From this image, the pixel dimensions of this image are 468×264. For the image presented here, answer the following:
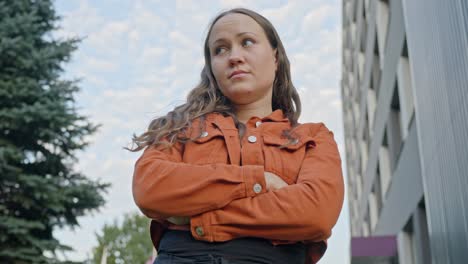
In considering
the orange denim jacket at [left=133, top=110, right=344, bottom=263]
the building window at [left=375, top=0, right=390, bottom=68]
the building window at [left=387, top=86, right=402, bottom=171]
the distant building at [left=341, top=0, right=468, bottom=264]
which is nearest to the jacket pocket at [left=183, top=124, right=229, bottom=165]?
the orange denim jacket at [left=133, top=110, right=344, bottom=263]

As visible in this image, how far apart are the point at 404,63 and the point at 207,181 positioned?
12.7 m

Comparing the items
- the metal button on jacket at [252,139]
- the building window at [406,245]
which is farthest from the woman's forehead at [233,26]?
the building window at [406,245]

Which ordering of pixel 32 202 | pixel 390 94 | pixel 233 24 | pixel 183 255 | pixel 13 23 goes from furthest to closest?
pixel 390 94 < pixel 13 23 < pixel 32 202 < pixel 233 24 < pixel 183 255

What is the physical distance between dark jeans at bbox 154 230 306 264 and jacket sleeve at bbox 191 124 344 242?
3cm

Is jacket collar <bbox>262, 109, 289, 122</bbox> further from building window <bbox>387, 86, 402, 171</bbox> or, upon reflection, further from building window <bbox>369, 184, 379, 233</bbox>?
building window <bbox>369, 184, 379, 233</bbox>

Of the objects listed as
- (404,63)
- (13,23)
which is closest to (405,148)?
(404,63)

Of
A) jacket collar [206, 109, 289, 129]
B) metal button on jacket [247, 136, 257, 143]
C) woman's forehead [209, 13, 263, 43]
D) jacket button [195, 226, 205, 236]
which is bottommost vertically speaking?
jacket button [195, 226, 205, 236]

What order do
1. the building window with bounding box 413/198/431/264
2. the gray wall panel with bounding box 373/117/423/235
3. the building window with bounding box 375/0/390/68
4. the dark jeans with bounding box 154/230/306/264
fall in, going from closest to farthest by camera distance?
the dark jeans with bounding box 154/230/306/264
the building window with bounding box 413/198/431/264
the gray wall panel with bounding box 373/117/423/235
the building window with bounding box 375/0/390/68

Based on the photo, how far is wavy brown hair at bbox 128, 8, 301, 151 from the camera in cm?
209

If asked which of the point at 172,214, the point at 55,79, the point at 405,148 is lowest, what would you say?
the point at 172,214

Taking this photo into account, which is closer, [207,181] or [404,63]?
[207,181]

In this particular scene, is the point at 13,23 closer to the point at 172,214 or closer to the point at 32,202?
the point at 32,202

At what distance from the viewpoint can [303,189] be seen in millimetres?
1876

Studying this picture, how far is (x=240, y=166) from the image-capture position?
1938mm
